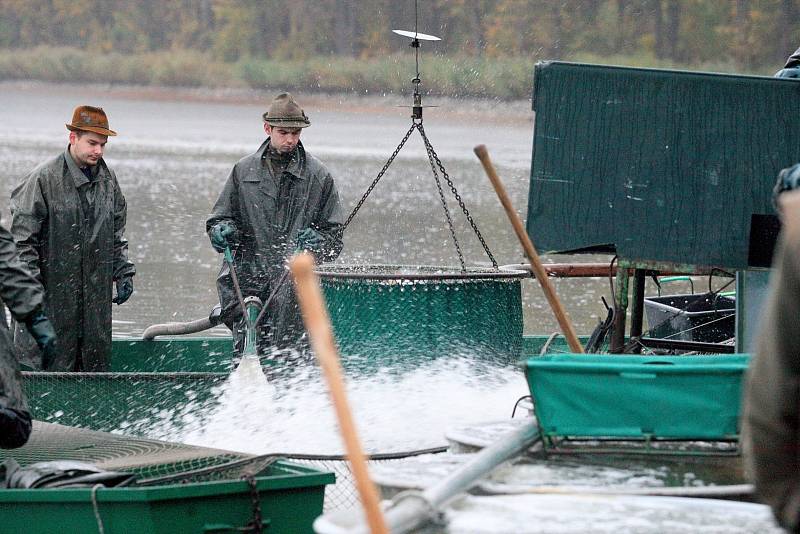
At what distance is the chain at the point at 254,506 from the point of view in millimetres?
5070

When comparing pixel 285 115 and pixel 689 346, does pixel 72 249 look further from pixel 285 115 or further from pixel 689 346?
pixel 689 346

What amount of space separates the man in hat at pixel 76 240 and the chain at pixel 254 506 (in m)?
2.92

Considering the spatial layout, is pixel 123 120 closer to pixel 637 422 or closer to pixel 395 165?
pixel 395 165

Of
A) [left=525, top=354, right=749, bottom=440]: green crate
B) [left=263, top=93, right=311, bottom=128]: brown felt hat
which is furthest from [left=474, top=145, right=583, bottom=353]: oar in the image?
[left=263, top=93, right=311, bottom=128]: brown felt hat

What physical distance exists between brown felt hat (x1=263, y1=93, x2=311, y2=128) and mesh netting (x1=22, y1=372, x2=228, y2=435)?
1.50 metres

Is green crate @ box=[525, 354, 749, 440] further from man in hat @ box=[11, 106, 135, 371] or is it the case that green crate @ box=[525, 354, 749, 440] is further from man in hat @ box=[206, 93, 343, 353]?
man in hat @ box=[11, 106, 135, 371]

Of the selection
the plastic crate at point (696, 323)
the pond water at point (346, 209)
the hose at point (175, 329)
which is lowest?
the pond water at point (346, 209)

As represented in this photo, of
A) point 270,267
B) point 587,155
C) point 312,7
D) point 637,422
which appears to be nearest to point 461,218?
point 270,267

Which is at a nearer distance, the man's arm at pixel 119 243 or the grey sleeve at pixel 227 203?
the man's arm at pixel 119 243

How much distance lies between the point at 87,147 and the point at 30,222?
47 cm

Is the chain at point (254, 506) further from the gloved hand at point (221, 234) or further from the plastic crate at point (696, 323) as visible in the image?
the gloved hand at point (221, 234)

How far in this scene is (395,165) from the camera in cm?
2702

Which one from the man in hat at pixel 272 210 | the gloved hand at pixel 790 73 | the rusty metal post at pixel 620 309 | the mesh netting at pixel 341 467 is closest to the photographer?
the mesh netting at pixel 341 467

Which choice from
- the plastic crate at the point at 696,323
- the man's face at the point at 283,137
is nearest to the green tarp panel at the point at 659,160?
the plastic crate at the point at 696,323
